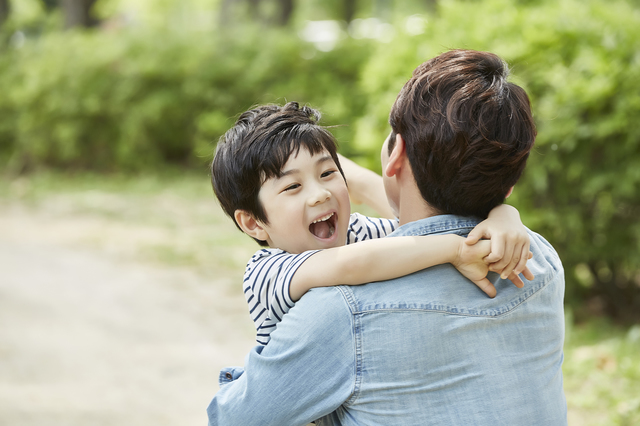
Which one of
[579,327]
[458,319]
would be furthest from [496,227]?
[579,327]

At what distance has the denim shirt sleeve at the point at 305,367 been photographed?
1383 mm

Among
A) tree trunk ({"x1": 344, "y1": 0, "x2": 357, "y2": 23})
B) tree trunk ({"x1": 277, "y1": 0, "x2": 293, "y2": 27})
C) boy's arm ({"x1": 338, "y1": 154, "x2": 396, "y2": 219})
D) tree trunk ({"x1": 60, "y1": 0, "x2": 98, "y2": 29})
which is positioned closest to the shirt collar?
boy's arm ({"x1": 338, "y1": 154, "x2": 396, "y2": 219})

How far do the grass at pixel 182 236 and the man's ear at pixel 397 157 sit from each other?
2535mm

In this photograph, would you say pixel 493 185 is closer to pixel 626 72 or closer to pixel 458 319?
pixel 458 319

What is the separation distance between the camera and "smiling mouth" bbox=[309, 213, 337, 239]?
1877 mm

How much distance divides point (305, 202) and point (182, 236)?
19.2 feet

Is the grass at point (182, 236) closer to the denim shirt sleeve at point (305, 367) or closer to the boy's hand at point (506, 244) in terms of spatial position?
the boy's hand at point (506, 244)

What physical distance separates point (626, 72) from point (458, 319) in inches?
134

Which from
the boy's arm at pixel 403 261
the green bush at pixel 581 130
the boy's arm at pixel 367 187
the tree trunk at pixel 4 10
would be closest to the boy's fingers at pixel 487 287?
the boy's arm at pixel 403 261

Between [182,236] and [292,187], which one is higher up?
[182,236]

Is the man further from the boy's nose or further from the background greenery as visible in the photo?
the background greenery

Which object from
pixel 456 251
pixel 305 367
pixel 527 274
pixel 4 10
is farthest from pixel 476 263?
pixel 4 10

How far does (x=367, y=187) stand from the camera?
235 cm

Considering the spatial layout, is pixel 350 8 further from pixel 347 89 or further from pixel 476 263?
pixel 476 263
